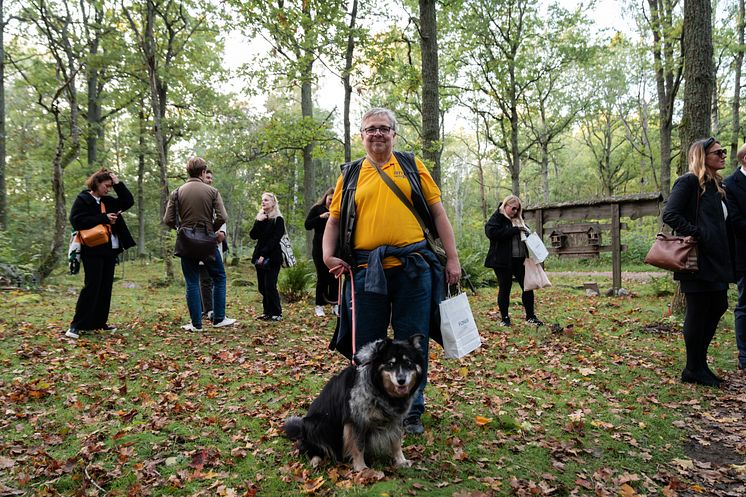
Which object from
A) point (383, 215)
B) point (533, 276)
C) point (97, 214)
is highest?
point (97, 214)

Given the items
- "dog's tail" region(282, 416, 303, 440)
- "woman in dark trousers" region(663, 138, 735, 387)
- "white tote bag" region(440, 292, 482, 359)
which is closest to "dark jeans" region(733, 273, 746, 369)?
"woman in dark trousers" region(663, 138, 735, 387)

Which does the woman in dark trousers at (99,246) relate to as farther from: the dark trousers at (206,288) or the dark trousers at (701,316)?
the dark trousers at (701,316)

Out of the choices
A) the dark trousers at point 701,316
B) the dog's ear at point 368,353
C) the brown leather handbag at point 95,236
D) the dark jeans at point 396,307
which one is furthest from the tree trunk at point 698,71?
the brown leather handbag at point 95,236

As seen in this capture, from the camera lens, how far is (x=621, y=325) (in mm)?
7605

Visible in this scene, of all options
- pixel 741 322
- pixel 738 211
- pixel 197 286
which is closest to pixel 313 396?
pixel 197 286

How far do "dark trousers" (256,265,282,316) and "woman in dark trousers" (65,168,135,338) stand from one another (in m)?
2.28

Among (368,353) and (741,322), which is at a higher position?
(368,353)

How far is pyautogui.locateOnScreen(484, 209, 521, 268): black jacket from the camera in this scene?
24.2ft

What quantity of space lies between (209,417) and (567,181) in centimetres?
4196

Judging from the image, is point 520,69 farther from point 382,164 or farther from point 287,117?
point 382,164

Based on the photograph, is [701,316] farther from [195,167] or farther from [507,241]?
[195,167]

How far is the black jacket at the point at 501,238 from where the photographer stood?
24.2 feet

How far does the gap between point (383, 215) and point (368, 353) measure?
974mm

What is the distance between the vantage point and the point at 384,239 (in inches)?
127
